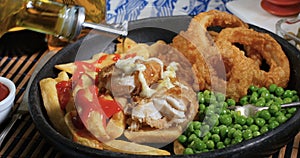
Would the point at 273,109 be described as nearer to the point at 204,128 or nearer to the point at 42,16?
the point at 204,128

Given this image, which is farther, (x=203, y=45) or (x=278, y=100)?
(x=203, y=45)

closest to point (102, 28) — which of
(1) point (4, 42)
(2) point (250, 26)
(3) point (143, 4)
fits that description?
(2) point (250, 26)

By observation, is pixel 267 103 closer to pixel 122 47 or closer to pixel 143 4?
pixel 122 47

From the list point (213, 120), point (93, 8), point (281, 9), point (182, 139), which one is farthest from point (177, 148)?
point (281, 9)

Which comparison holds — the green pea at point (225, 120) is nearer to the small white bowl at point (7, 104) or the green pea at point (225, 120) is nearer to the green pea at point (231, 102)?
the green pea at point (231, 102)

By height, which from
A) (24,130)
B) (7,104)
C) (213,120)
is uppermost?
(213,120)

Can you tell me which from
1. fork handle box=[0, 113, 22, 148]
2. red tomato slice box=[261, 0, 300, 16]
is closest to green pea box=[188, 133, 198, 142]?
fork handle box=[0, 113, 22, 148]
